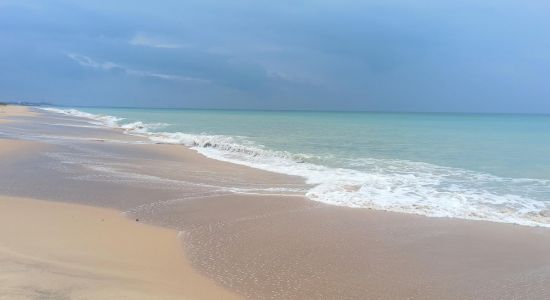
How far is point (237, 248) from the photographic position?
270 inches

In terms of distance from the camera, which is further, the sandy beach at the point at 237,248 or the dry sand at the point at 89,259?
the sandy beach at the point at 237,248

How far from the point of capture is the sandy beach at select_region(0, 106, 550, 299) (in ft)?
17.3

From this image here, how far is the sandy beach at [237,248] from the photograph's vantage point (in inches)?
208

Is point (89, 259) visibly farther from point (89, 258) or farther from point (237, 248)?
point (237, 248)

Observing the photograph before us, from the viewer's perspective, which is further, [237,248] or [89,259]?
[237,248]

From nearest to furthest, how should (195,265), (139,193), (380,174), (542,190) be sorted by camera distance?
(195,265) → (139,193) → (542,190) → (380,174)

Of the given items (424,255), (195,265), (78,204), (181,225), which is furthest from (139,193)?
(424,255)

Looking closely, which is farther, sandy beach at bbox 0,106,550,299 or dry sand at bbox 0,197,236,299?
sandy beach at bbox 0,106,550,299

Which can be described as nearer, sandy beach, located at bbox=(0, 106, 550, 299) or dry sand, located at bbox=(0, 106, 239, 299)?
dry sand, located at bbox=(0, 106, 239, 299)

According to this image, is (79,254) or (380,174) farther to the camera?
(380,174)

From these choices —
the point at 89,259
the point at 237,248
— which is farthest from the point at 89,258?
the point at 237,248

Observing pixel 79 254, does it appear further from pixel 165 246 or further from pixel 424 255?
pixel 424 255

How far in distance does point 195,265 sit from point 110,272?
44.6 inches

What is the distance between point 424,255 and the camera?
682cm
